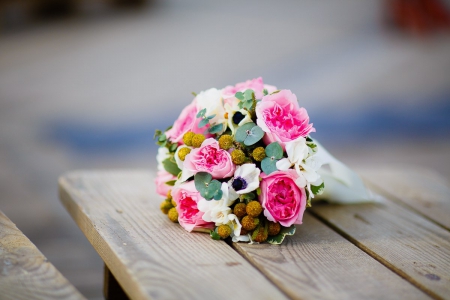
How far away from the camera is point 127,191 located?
4.66ft

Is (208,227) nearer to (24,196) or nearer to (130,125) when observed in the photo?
(24,196)

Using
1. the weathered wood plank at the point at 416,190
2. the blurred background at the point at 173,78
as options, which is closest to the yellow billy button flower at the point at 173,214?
the weathered wood plank at the point at 416,190

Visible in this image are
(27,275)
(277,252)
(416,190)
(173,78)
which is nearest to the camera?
(27,275)

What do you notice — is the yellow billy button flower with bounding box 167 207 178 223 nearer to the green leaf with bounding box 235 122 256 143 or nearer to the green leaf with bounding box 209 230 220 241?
the green leaf with bounding box 209 230 220 241

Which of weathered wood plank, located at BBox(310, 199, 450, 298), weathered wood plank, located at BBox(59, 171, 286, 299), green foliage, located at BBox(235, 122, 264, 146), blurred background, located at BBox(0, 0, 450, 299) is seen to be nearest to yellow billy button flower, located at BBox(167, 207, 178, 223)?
weathered wood plank, located at BBox(59, 171, 286, 299)

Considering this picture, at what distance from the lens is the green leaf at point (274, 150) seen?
1.05 m

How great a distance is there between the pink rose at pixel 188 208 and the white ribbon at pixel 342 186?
415 mm

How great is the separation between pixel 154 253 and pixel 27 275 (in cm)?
22

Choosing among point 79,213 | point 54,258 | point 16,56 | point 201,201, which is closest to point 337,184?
point 201,201

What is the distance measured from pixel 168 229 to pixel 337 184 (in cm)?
51

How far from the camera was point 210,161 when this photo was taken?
1076mm

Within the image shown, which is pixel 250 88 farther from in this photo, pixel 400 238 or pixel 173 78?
pixel 173 78

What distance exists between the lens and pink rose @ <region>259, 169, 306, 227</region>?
1.05 metres

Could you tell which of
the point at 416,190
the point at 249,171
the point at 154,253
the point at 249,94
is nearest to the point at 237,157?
the point at 249,171
